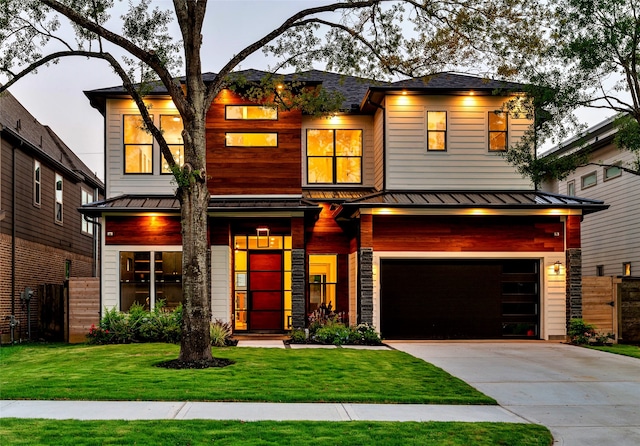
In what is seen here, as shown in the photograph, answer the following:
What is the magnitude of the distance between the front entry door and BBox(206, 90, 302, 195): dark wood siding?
2146 millimetres

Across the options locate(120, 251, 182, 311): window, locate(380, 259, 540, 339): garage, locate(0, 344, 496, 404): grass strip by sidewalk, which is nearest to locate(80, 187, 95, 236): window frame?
locate(120, 251, 182, 311): window

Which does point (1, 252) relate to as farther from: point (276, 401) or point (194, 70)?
point (276, 401)

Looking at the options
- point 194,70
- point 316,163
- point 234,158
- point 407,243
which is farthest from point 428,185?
point 194,70

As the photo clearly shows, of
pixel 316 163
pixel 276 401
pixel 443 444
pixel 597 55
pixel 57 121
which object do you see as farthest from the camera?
pixel 57 121

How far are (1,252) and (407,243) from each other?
11.5m

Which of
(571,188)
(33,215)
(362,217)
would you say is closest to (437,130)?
(362,217)

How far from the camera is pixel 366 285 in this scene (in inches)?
679

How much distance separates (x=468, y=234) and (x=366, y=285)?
10.5 feet

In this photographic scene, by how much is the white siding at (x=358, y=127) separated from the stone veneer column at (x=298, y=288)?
2947 mm

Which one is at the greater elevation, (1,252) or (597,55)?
(597,55)

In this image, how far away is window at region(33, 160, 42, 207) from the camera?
70.6 ft

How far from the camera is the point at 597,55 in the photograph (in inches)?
531

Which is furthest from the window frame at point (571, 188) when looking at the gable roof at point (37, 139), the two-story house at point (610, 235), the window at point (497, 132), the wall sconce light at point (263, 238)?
the gable roof at point (37, 139)

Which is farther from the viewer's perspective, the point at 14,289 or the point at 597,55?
the point at 14,289
